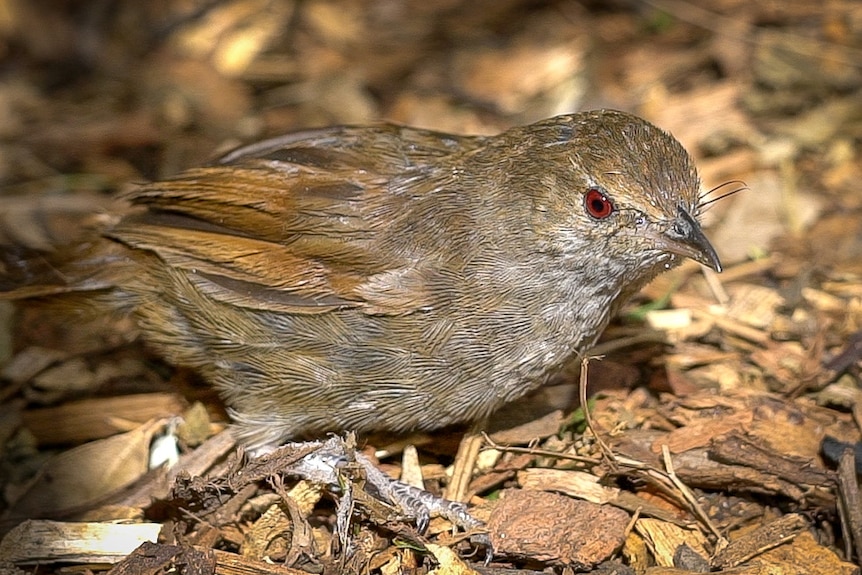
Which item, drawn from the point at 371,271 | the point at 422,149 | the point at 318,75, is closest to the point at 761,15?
the point at 318,75

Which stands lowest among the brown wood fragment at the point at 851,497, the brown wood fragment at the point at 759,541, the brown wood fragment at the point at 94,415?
the brown wood fragment at the point at 759,541

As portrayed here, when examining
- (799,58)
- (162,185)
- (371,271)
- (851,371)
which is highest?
(162,185)

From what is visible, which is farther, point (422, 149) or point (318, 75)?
point (318, 75)

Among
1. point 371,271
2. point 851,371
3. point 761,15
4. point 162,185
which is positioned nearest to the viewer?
point 371,271

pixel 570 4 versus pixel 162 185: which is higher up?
pixel 162 185

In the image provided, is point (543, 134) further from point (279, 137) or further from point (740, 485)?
point (740, 485)

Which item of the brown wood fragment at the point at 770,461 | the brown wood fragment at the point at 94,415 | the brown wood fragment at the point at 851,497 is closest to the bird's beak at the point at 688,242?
the brown wood fragment at the point at 770,461

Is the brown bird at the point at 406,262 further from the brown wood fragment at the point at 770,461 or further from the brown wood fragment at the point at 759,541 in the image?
the brown wood fragment at the point at 759,541

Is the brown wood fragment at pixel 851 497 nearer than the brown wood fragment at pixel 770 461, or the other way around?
the brown wood fragment at pixel 851 497
